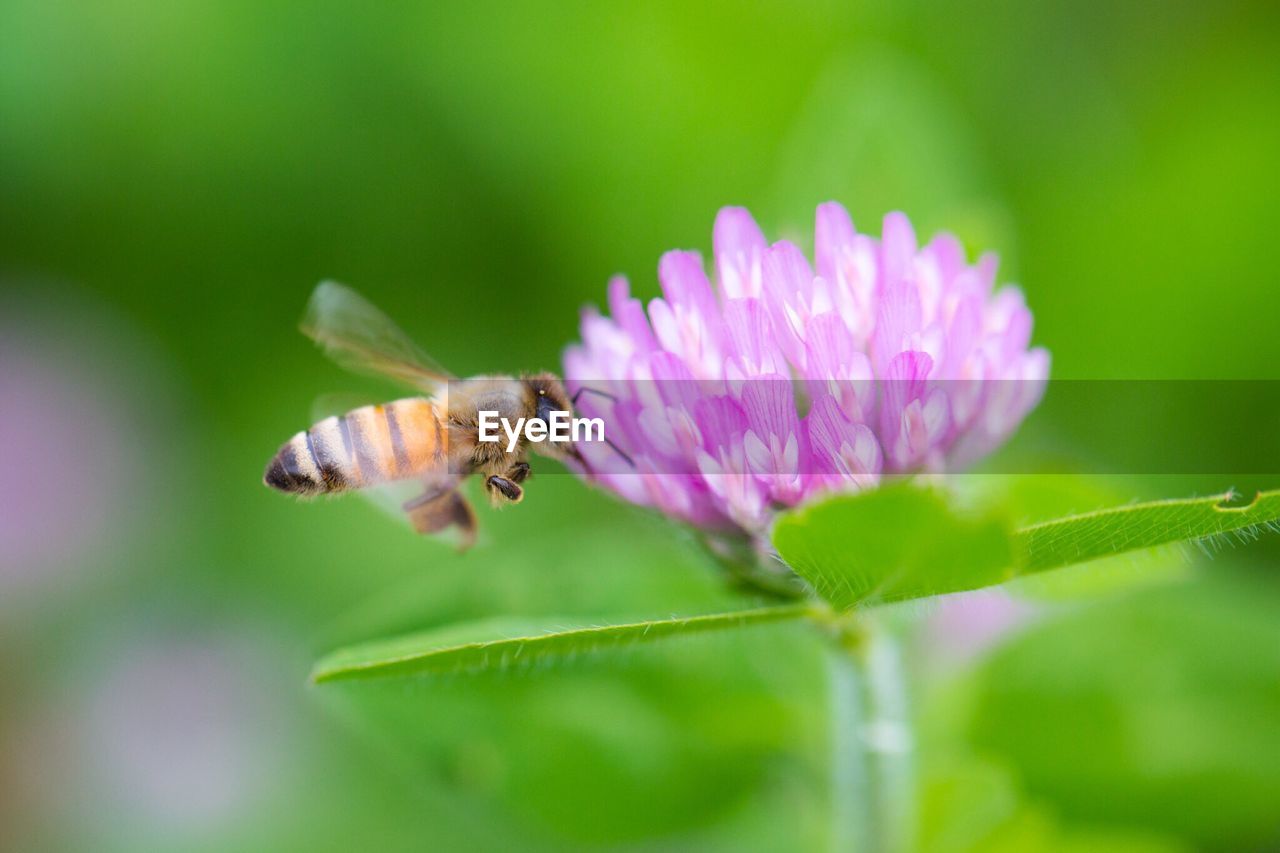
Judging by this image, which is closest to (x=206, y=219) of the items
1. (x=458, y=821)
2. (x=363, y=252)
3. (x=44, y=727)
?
(x=363, y=252)

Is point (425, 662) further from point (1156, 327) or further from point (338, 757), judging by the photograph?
point (1156, 327)

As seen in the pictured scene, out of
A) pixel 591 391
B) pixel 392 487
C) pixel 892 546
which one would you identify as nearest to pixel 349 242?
pixel 392 487

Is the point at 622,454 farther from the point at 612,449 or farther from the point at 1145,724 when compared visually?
the point at 1145,724

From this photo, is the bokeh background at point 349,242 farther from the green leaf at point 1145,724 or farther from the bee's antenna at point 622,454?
the bee's antenna at point 622,454

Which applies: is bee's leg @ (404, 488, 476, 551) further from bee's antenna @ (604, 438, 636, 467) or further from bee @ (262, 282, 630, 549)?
bee's antenna @ (604, 438, 636, 467)

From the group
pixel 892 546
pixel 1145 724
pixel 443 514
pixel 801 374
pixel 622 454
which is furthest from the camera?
pixel 1145 724

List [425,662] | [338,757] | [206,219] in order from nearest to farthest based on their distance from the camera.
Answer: [425,662], [338,757], [206,219]
